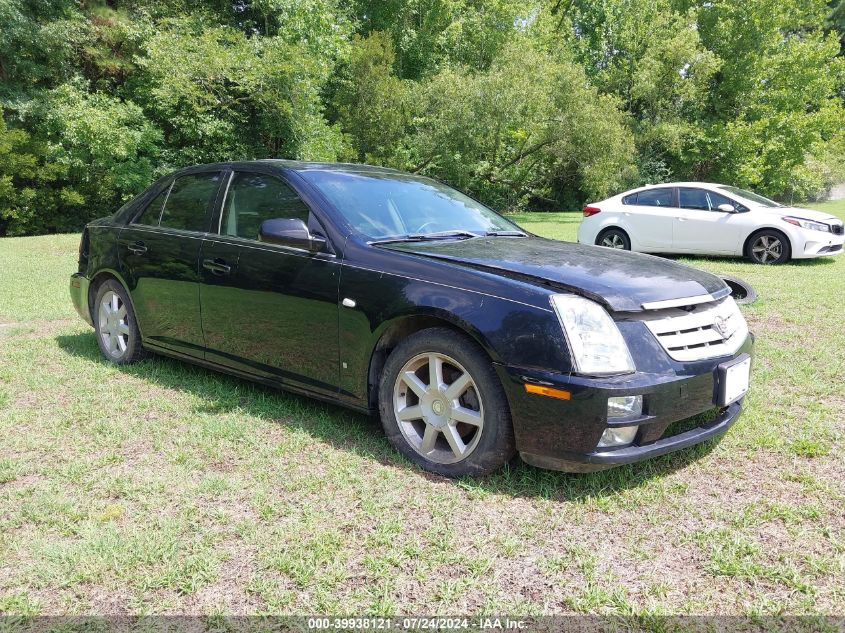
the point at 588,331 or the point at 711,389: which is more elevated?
the point at 588,331

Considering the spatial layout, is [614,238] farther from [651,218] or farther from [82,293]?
[82,293]

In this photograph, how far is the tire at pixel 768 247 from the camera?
1059cm

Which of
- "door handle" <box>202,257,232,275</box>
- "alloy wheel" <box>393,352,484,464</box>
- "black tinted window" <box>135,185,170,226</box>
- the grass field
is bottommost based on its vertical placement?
the grass field

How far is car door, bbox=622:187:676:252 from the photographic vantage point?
1140 centimetres

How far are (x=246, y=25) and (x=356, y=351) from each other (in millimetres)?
28686

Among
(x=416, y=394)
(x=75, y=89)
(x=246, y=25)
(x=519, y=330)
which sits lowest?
(x=416, y=394)

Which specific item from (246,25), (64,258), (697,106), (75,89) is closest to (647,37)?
(697,106)

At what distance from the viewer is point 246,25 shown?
28.1 m

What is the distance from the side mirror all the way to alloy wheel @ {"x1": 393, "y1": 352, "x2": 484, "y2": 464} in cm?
92

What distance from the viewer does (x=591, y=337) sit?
2.85 metres

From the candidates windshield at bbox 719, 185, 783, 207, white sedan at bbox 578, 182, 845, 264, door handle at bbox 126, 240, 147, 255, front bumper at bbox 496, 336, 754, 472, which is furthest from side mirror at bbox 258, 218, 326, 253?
windshield at bbox 719, 185, 783, 207

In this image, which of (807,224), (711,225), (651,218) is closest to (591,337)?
(711,225)

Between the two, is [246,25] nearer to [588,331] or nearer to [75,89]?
[75,89]

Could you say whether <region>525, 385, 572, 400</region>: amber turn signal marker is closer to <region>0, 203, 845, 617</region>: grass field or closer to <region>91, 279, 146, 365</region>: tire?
<region>0, 203, 845, 617</region>: grass field
